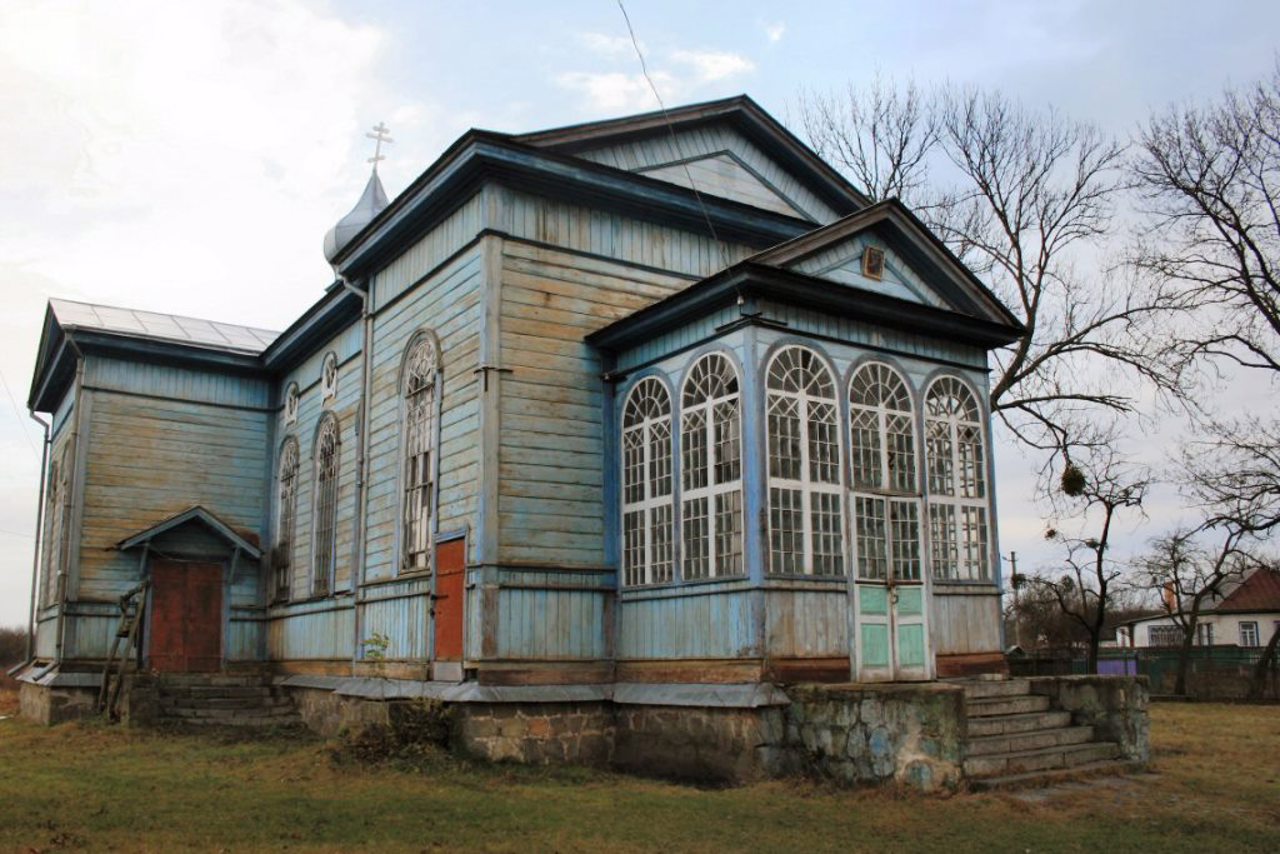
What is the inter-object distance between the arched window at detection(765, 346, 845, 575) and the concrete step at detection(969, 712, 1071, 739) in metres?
1.99

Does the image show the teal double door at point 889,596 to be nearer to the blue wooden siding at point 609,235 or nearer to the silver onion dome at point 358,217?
the blue wooden siding at point 609,235

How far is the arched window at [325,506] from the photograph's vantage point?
18016 mm

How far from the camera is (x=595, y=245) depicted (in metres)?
14.0

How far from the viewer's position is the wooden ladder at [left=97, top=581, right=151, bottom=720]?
17.3 meters

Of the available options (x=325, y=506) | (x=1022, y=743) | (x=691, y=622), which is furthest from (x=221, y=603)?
(x=1022, y=743)

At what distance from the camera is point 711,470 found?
11.8m

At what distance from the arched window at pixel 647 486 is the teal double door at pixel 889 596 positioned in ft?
6.75

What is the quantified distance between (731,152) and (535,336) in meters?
4.75

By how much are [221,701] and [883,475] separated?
1143 centimetres

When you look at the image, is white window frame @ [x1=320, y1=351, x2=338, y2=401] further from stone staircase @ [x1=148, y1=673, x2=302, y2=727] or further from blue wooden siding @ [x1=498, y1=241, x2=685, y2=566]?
blue wooden siding @ [x1=498, y1=241, x2=685, y2=566]

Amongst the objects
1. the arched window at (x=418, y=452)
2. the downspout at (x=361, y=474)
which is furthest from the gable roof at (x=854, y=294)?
the downspout at (x=361, y=474)

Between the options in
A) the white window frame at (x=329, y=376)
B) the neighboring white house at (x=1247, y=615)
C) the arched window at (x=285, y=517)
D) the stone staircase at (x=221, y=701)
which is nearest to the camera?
the stone staircase at (x=221, y=701)

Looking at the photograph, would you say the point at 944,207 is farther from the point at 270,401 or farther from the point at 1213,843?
the point at 1213,843

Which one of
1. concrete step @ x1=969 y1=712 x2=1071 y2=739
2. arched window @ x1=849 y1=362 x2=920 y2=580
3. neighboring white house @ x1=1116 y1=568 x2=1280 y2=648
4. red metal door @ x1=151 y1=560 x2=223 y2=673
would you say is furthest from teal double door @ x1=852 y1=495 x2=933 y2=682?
neighboring white house @ x1=1116 y1=568 x2=1280 y2=648
